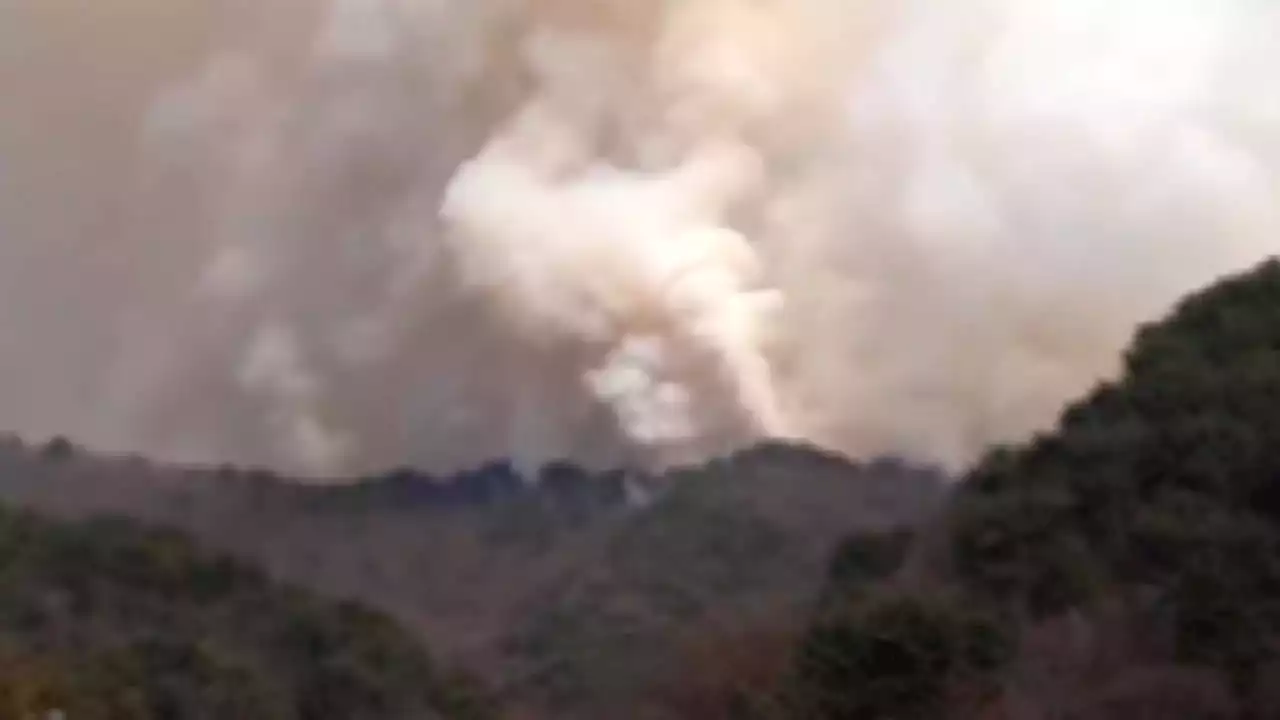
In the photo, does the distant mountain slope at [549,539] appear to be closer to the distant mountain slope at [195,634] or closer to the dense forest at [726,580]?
the dense forest at [726,580]

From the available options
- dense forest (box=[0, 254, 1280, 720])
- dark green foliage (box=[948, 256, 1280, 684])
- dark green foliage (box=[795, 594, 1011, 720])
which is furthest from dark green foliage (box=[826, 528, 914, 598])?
dark green foliage (box=[795, 594, 1011, 720])

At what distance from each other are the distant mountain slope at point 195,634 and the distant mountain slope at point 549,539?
1.22 metres

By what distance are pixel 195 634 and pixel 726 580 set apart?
1228 cm

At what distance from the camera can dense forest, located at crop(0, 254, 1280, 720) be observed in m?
22.7

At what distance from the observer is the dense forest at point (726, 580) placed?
22.7m

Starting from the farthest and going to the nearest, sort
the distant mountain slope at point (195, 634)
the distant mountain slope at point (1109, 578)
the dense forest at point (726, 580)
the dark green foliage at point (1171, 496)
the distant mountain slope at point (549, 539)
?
1. the distant mountain slope at point (195, 634)
2. the distant mountain slope at point (549, 539)
3. the dense forest at point (726, 580)
4. the dark green foliage at point (1171, 496)
5. the distant mountain slope at point (1109, 578)

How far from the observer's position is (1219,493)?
24.5 meters

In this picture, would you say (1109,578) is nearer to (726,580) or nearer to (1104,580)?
(1104,580)

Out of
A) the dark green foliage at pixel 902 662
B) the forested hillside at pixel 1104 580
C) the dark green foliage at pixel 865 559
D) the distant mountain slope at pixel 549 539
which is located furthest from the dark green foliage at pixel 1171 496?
the distant mountain slope at pixel 549 539

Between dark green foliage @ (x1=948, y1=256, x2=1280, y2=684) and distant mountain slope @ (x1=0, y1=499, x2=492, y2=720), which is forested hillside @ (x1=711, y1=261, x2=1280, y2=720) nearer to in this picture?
dark green foliage @ (x1=948, y1=256, x2=1280, y2=684)

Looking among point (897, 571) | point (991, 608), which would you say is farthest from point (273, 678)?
point (991, 608)

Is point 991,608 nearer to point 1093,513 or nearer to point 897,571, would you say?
point 1093,513

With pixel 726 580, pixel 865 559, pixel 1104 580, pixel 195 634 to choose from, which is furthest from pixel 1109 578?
pixel 195 634

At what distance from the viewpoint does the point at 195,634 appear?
41.2 meters
